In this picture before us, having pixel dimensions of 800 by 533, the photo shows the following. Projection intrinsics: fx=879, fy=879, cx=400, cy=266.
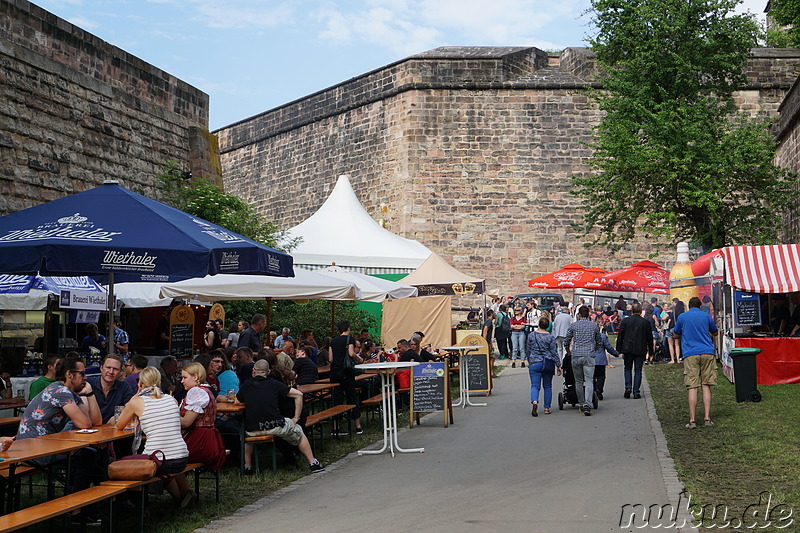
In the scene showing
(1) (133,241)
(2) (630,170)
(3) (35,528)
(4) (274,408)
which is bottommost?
(3) (35,528)

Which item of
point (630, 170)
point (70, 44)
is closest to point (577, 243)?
point (630, 170)

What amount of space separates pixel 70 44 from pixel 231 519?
11281 mm

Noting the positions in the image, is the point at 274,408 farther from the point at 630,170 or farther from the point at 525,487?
the point at 630,170

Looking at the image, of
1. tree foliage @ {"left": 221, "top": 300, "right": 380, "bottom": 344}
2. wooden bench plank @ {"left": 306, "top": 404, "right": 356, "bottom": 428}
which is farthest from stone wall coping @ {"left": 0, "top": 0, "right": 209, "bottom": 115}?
wooden bench plank @ {"left": 306, "top": 404, "right": 356, "bottom": 428}

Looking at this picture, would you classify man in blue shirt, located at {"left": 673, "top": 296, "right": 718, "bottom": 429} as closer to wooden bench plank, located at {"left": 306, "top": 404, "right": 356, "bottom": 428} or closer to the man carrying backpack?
wooden bench plank, located at {"left": 306, "top": 404, "right": 356, "bottom": 428}

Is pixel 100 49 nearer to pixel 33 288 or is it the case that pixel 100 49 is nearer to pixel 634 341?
pixel 33 288

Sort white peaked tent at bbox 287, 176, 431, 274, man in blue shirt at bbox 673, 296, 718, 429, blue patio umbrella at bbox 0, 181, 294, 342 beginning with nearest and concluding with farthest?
blue patio umbrella at bbox 0, 181, 294, 342 → man in blue shirt at bbox 673, 296, 718, 429 → white peaked tent at bbox 287, 176, 431, 274

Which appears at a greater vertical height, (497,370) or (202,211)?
(202,211)

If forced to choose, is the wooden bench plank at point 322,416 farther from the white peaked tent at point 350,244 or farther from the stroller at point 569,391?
the white peaked tent at point 350,244

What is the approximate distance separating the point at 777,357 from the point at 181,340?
987cm

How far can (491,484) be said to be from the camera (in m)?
7.75

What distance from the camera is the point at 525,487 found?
7578mm

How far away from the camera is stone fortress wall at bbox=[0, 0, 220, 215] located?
1360 cm

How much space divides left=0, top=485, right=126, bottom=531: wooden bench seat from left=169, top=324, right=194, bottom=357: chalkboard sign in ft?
27.6
